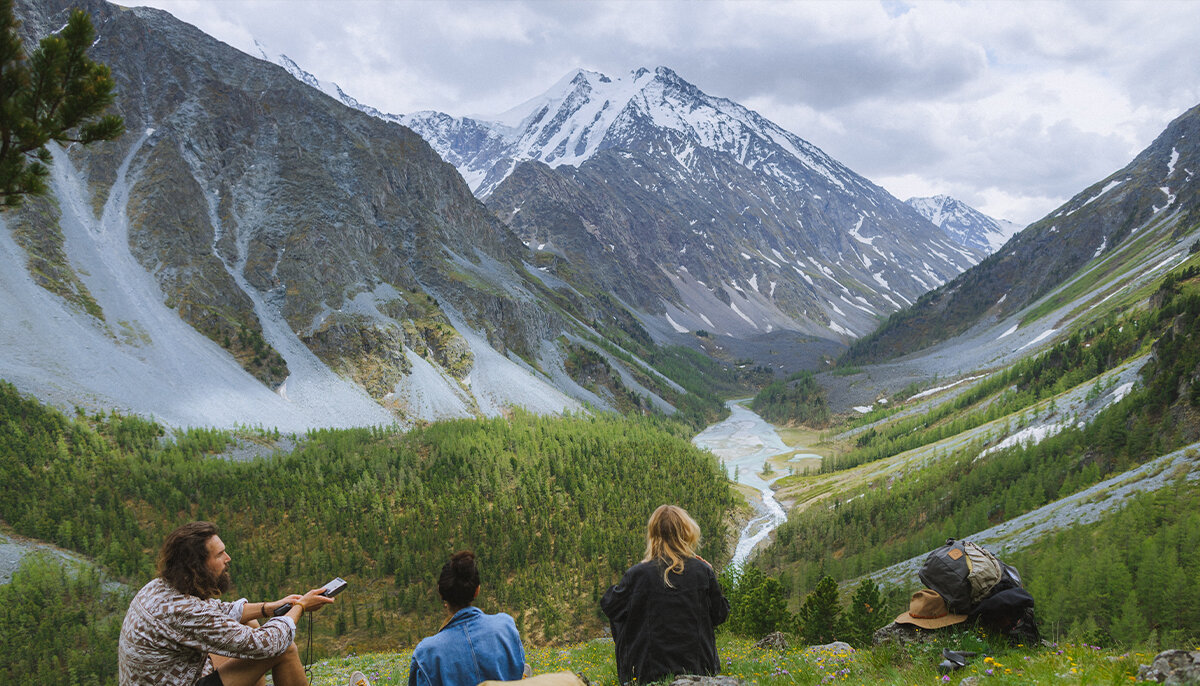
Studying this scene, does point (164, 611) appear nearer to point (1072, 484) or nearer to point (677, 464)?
point (1072, 484)

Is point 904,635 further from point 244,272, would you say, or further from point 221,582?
point 244,272

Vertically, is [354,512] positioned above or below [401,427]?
below

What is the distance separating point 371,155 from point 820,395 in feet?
379

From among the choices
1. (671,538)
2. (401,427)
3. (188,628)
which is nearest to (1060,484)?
(671,538)

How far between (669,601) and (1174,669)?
15.4ft

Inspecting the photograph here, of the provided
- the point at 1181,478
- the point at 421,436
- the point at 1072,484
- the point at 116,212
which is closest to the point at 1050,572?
the point at 1181,478

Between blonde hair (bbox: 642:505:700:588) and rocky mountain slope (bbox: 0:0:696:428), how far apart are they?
45953mm

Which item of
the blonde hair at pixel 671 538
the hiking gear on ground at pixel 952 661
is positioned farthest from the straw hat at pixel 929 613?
the blonde hair at pixel 671 538

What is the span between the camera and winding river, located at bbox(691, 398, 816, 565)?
195 ft

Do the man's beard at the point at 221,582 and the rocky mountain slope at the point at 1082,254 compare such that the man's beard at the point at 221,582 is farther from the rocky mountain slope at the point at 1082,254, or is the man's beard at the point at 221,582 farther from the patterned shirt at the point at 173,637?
the rocky mountain slope at the point at 1082,254

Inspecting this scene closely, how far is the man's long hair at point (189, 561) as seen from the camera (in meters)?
5.57

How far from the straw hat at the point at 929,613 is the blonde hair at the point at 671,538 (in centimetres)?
412

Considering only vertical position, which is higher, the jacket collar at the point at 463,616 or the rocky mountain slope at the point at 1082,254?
the rocky mountain slope at the point at 1082,254

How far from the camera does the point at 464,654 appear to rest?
5.39 m
